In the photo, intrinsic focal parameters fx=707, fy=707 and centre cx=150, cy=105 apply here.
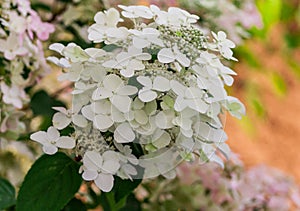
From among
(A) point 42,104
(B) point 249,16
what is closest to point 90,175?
(A) point 42,104

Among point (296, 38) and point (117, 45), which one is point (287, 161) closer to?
point (296, 38)

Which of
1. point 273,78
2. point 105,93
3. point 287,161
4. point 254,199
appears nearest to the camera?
point 105,93

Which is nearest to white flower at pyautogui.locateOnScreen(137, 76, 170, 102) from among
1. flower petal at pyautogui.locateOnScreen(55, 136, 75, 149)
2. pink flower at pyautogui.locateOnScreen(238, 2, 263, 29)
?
flower petal at pyautogui.locateOnScreen(55, 136, 75, 149)

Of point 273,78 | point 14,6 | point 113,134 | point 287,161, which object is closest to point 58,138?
point 113,134

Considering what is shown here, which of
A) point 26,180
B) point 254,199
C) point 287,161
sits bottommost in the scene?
point 287,161

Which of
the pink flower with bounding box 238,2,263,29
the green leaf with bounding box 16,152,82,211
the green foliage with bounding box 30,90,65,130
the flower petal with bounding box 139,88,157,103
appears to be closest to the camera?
the flower petal with bounding box 139,88,157,103

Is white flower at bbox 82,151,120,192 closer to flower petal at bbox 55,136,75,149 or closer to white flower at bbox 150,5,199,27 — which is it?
flower petal at bbox 55,136,75,149

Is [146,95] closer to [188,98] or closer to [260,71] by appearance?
[188,98]
